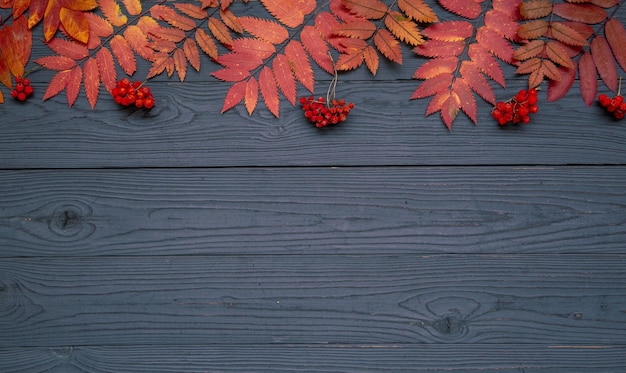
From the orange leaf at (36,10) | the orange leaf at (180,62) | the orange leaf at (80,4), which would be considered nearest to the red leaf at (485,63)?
the orange leaf at (180,62)

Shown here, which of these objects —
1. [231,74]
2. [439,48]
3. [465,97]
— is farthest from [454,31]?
[231,74]

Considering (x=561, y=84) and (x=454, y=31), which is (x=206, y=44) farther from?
(x=561, y=84)

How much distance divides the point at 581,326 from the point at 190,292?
0.87 metres

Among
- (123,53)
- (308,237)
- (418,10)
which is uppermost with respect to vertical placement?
(418,10)

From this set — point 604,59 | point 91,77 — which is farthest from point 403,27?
point 91,77

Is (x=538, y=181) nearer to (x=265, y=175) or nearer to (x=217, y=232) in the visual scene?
(x=265, y=175)

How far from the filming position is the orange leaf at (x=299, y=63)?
3.70 ft

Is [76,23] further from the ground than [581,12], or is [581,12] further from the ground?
[581,12]

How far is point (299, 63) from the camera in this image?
1.13 metres

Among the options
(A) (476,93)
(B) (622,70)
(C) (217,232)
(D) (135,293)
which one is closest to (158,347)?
(D) (135,293)

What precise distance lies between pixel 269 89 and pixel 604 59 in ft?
2.50

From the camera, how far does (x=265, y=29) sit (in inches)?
44.7

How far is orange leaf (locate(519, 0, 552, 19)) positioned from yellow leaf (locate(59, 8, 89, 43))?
0.98 metres

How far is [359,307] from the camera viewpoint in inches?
43.6
